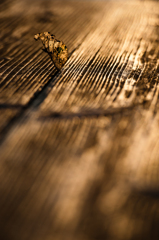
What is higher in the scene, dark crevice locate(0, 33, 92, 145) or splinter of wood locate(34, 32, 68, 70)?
splinter of wood locate(34, 32, 68, 70)

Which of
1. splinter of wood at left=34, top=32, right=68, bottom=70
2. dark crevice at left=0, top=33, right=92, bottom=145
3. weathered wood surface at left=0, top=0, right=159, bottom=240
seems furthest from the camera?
splinter of wood at left=34, top=32, right=68, bottom=70

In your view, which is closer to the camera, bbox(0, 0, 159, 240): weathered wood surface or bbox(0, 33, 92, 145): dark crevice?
bbox(0, 0, 159, 240): weathered wood surface

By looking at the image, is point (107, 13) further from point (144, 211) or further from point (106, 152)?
point (144, 211)

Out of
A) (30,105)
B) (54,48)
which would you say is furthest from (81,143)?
(54,48)

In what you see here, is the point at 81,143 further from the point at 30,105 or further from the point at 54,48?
the point at 54,48

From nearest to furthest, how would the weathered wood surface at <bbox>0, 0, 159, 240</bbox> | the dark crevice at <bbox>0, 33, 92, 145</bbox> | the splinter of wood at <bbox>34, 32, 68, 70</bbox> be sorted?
the weathered wood surface at <bbox>0, 0, 159, 240</bbox> → the dark crevice at <bbox>0, 33, 92, 145</bbox> → the splinter of wood at <bbox>34, 32, 68, 70</bbox>

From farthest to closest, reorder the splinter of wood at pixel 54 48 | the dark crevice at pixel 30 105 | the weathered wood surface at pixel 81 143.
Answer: the splinter of wood at pixel 54 48, the dark crevice at pixel 30 105, the weathered wood surface at pixel 81 143
